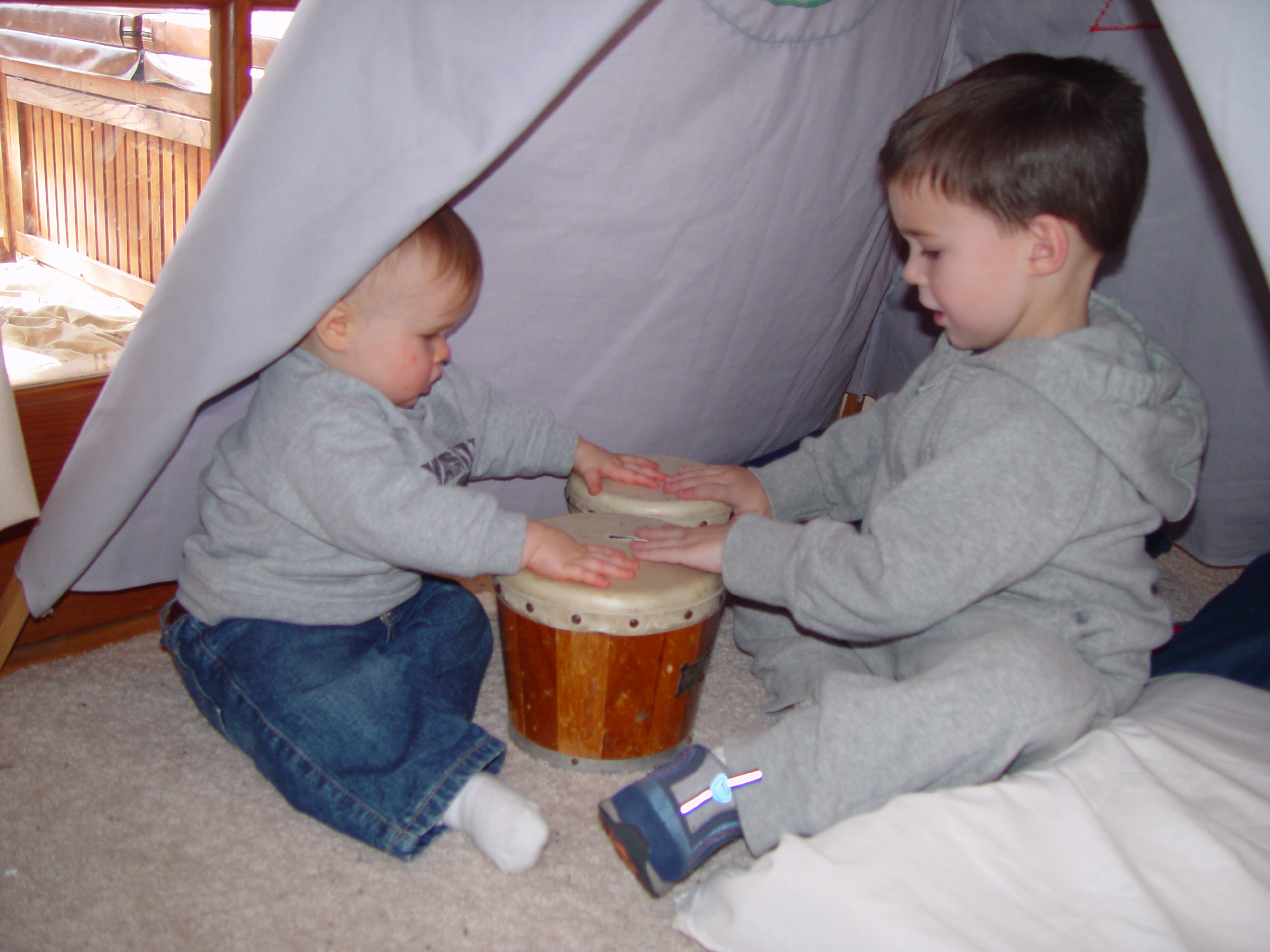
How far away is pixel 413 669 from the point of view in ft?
3.08

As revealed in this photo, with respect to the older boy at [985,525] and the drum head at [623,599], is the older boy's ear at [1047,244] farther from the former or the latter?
the drum head at [623,599]

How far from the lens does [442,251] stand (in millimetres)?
893

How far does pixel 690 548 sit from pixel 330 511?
33 cm

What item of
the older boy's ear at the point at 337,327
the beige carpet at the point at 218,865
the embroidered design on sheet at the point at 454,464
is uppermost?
the older boy's ear at the point at 337,327

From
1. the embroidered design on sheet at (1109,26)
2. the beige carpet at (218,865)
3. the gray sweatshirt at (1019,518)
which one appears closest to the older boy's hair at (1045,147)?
the gray sweatshirt at (1019,518)

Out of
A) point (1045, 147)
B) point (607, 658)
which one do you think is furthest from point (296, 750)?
point (1045, 147)

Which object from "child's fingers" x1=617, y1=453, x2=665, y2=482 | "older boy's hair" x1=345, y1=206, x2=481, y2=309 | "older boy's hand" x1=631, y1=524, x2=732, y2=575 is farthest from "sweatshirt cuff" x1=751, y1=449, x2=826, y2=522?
"older boy's hair" x1=345, y1=206, x2=481, y2=309

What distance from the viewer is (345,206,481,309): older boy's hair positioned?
0.88m

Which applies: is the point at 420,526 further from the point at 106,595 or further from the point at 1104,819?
the point at 1104,819

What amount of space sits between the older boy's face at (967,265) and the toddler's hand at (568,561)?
1.30ft

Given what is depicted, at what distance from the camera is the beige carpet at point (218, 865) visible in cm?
74

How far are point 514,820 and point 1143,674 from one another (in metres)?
0.60

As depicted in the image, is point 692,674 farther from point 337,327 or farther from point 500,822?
point 337,327

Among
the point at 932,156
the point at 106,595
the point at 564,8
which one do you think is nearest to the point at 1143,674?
the point at 932,156
